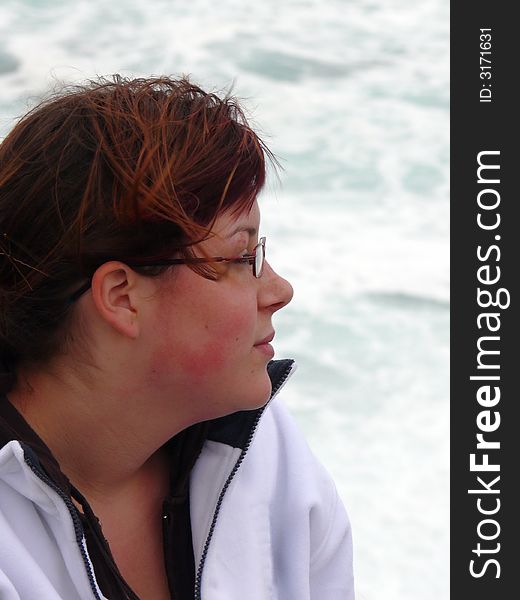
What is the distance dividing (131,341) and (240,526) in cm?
36

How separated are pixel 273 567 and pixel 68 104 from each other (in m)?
0.79

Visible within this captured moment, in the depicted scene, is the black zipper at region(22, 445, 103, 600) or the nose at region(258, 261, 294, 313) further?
the nose at region(258, 261, 294, 313)

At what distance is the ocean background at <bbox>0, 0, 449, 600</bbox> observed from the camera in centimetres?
449

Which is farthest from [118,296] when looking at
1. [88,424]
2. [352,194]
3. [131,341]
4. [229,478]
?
[352,194]

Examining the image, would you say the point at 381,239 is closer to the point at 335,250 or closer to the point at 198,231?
the point at 335,250

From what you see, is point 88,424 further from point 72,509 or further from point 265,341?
point 265,341

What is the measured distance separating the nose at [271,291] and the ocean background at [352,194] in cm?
66

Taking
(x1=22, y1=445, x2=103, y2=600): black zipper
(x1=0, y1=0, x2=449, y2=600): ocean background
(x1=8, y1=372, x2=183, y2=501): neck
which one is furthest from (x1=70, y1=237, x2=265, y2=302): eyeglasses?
(x1=0, y1=0, x2=449, y2=600): ocean background

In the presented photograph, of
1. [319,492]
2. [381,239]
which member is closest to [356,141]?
[381,239]

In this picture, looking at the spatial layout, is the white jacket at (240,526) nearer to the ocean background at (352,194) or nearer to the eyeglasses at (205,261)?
the eyeglasses at (205,261)

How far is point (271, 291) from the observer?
5.49 ft

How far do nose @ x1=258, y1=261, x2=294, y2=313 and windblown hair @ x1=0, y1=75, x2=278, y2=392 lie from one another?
96 mm

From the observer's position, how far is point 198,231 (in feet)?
5.14

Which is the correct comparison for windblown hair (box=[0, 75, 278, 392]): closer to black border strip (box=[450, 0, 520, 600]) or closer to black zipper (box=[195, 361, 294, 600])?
black zipper (box=[195, 361, 294, 600])
